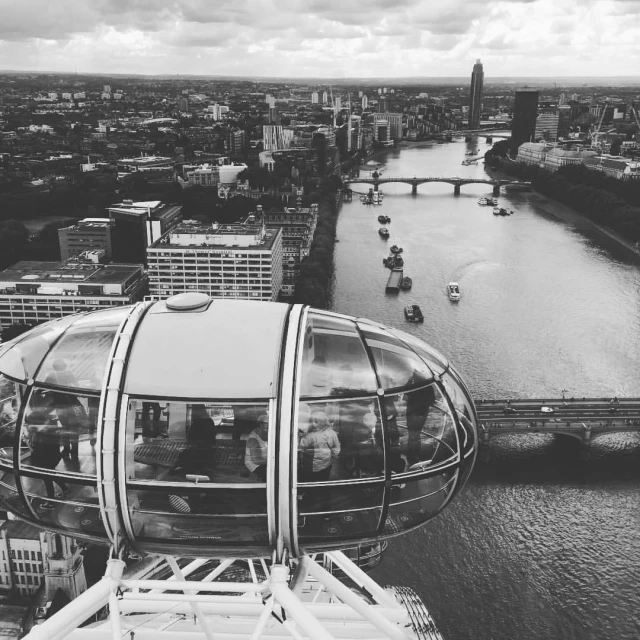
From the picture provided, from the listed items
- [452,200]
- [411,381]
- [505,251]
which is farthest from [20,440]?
[452,200]

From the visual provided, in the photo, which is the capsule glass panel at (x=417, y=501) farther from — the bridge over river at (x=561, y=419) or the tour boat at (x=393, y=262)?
the tour boat at (x=393, y=262)

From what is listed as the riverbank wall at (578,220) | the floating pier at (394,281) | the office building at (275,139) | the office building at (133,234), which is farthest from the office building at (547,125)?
the office building at (133,234)

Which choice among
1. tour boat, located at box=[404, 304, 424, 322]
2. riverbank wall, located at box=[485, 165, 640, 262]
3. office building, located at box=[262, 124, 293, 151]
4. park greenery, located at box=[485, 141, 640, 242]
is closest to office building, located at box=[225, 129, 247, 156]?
office building, located at box=[262, 124, 293, 151]

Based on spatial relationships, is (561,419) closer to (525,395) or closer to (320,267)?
(525,395)

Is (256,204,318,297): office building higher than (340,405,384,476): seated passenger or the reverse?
the reverse

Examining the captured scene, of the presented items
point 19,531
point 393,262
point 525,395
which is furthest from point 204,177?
point 19,531

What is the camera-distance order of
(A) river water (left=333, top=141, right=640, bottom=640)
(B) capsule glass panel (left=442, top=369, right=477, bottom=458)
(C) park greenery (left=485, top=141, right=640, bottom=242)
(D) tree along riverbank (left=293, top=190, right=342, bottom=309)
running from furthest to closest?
1. (C) park greenery (left=485, top=141, right=640, bottom=242)
2. (D) tree along riverbank (left=293, top=190, right=342, bottom=309)
3. (A) river water (left=333, top=141, right=640, bottom=640)
4. (B) capsule glass panel (left=442, top=369, right=477, bottom=458)

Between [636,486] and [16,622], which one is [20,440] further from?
[636,486]

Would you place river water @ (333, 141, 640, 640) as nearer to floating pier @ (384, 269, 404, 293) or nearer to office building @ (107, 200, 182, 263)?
floating pier @ (384, 269, 404, 293)
